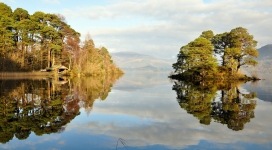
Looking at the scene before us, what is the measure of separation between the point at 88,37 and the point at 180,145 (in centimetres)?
6229

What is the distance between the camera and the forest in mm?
51747

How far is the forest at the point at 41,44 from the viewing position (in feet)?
170

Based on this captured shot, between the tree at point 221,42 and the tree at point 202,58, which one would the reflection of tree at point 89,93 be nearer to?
the tree at point 202,58

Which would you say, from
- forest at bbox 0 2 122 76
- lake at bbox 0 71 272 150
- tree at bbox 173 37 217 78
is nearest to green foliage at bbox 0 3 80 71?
forest at bbox 0 2 122 76

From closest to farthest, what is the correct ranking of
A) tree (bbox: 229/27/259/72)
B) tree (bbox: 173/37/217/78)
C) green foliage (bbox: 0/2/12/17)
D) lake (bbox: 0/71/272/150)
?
lake (bbox: 0/71/272/150) < tree (bbox: 173/37/217/78) < tree (bbox: 229/27/259/72) < green foliage (bbox: 0/2/12/17)

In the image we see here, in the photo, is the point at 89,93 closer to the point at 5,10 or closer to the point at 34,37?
the point at 34,37

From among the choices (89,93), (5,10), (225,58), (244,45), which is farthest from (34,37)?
(244,45)

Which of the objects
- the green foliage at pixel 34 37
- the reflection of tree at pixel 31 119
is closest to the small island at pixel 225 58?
the green foliage at pixel 34 37

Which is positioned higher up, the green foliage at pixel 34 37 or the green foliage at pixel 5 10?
the green foliage at pixel 5 10

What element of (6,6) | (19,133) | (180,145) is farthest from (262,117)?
(6,6)

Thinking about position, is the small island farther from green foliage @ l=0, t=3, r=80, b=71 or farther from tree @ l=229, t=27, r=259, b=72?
green foliage @ l=0, t=3, r=80, b=71

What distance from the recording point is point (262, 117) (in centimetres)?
1223

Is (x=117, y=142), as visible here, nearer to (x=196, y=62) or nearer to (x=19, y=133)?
(x=19, y=133)

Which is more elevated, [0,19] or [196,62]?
[0,19]
